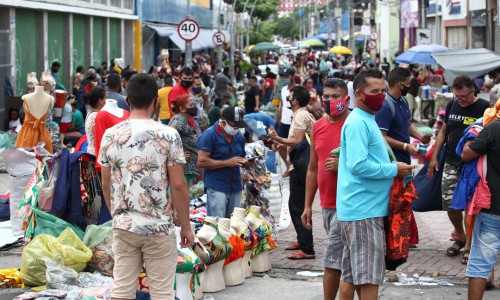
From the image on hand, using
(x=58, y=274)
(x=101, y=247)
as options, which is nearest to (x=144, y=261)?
(x=58, y=274)

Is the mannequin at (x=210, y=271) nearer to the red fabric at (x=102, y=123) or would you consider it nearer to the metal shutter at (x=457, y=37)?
the red fabric at (x=102, y=123)

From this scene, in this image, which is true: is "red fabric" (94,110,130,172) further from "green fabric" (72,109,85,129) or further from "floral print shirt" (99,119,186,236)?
"green fabric" (72,109,85,129)

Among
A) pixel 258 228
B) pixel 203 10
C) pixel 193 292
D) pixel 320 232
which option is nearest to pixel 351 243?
pixel 193 292

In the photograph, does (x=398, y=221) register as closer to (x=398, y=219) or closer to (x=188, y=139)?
(x=398, y=219)

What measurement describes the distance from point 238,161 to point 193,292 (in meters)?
1.93

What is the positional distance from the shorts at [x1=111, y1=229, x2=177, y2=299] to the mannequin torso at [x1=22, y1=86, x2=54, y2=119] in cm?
587

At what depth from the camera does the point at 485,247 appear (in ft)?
23.2

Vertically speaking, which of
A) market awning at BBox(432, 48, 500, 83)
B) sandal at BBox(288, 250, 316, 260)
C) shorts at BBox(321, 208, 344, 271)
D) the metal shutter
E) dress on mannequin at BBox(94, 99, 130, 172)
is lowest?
sandal at BBox(288, 250, 316, 260)

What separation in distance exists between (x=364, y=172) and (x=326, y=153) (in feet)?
4.08

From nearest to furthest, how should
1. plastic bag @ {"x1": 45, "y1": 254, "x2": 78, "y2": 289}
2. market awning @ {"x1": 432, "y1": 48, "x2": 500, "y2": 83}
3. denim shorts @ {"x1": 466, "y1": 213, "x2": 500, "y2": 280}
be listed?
denim shorts @ {"x1": 466, "y1": 213, "x2": 500, "y2": 280} < plastic bag @ {"x1": 45, "y1": 254, "x2": 78, "y2": 289} < market awning @ {"x1": 432, "y1": 48, "x2": 500, "y2": 83}

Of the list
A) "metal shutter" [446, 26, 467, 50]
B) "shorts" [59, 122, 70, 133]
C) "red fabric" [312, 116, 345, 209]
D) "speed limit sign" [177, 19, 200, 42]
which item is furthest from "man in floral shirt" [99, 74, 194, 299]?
"metal shutter" [446, 26, 467, 50]

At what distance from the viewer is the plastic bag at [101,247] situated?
8195 mm

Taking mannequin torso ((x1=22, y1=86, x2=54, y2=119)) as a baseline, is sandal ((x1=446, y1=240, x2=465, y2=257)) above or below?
below

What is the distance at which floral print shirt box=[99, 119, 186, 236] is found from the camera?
18.8 ft
